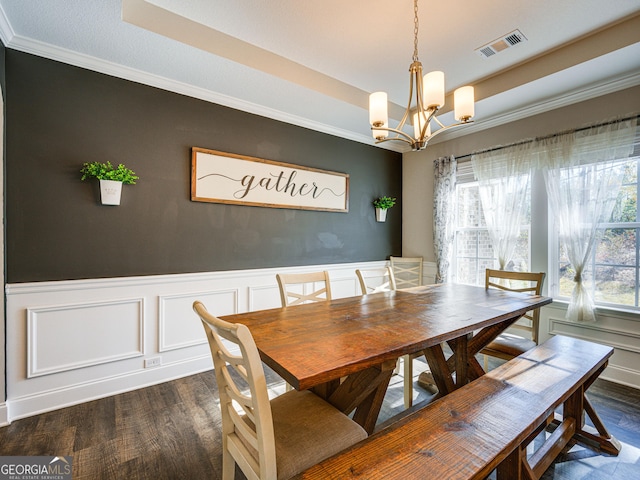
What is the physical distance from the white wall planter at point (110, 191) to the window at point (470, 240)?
383 centimetres

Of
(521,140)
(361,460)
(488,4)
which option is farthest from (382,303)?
(521,140)

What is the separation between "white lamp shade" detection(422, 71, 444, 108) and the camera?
1718 mm

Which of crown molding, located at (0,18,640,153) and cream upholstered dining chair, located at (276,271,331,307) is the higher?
crown molding, located at (0,18,640,153)

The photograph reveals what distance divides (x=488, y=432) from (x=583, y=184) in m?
2.81

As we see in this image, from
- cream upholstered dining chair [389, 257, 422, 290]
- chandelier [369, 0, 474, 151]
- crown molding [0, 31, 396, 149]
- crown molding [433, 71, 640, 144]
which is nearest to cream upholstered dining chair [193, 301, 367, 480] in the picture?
chandelier [369, 0, 474, 151]

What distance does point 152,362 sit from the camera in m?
2.52

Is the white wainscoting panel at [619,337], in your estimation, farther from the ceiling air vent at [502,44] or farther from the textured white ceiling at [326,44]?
the ceiling air vent at [502,44]

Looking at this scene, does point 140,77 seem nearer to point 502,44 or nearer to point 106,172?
point 106,172

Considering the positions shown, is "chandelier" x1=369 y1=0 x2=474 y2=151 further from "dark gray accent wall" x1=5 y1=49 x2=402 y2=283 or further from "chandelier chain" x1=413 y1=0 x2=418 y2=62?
"dark gray accent wall" x1=5 y1=49 x2=402 y2=283

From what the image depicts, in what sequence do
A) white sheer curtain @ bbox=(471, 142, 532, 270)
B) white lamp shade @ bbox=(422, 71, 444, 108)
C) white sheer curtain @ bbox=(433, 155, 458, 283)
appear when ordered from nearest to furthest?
white lamp shade @ bbox=(422, 71, 444, 108), white sheer curtain @ bbox=(471, 142, 532, 270), white sheer curtain @ bbox=(433, 155, 458, 283)

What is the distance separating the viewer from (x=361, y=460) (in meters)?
0.97

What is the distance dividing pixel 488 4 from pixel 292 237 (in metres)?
2.60

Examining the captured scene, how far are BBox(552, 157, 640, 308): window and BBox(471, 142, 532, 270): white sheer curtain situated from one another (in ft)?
2.27

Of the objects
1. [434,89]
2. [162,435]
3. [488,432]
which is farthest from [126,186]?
[488,432]
